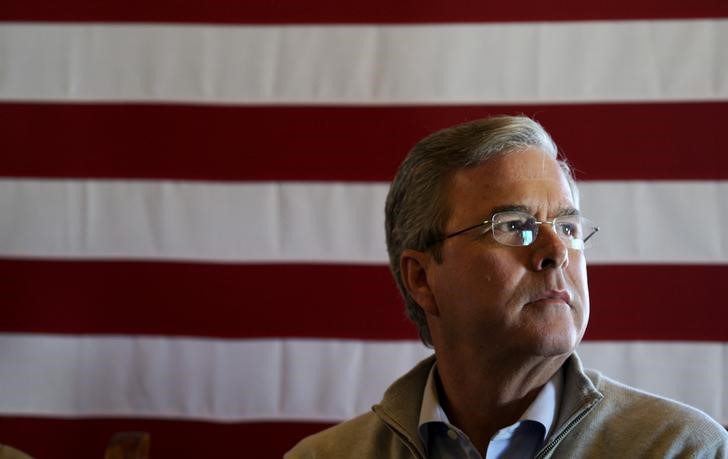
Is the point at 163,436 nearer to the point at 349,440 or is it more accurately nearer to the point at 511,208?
the point at 349,440

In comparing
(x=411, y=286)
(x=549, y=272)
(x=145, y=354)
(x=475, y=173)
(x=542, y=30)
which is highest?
(x=542, y=30)

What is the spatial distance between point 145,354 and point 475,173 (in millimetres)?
984

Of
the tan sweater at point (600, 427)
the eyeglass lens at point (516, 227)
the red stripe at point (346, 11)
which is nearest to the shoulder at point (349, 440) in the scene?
the tan sweater at point (600, 427)

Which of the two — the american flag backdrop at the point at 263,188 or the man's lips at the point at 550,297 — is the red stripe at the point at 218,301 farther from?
the man's lips at the point at 550,297

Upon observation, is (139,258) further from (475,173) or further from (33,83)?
(475,173)

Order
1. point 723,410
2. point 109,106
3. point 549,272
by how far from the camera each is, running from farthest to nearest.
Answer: point 109,106 → point 723,410 → point 549,272

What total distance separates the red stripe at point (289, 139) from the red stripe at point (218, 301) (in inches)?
8.7

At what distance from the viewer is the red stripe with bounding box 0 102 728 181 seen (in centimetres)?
190

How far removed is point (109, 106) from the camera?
1999mm

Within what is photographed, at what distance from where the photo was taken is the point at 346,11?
77.5 inches

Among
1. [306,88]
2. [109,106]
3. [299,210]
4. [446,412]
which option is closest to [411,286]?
[446,412]

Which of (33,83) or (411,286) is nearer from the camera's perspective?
(411,286)

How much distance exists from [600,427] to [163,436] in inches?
42.5

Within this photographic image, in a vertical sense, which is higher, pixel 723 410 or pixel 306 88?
pixel 306 88
